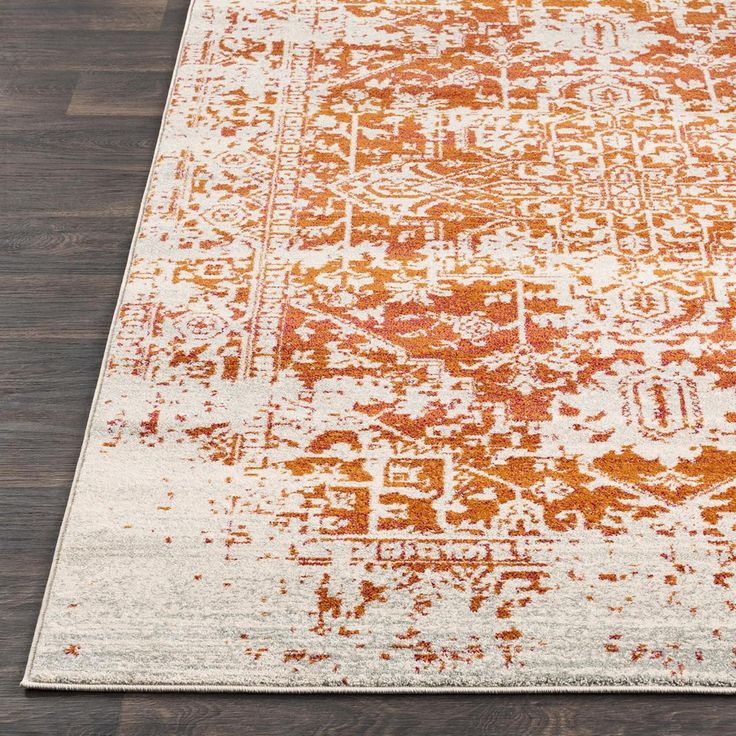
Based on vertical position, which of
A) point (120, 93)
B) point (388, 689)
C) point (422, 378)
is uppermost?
point (120, 93)

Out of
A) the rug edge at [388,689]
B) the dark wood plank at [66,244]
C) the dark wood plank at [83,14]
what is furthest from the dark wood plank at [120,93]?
the rug edge at [388,689]

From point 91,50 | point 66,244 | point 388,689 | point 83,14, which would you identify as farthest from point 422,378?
point 83,14

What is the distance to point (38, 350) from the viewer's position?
7.27ft

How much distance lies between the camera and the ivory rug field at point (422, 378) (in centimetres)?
175

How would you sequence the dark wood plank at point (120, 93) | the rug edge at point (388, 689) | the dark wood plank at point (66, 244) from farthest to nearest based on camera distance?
1. the dark wood plank at point (120, 93)
2. the dark wood plank at point (66, 244)
3. the rug edge at point (388, 689)

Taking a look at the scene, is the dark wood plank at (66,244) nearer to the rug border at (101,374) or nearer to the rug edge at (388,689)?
the rug border at (101,374)

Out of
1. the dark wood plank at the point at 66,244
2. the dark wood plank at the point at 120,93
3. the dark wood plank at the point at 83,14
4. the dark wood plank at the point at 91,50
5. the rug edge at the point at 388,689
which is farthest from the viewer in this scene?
the dark wood plank at the point at 83,14

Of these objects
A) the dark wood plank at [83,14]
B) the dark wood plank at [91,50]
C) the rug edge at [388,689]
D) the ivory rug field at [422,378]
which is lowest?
the rug edge at [388,689]

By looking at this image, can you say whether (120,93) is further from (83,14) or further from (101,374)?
(101,374)

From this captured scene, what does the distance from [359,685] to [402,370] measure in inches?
27.6

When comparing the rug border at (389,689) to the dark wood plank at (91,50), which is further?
the dark wood plank at (91,50)

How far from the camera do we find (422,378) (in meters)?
2.12

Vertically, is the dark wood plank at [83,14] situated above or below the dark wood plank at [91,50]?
above

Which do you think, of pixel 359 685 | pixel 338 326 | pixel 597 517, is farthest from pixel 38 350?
pixel 597 517
